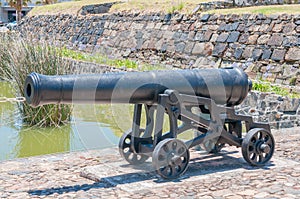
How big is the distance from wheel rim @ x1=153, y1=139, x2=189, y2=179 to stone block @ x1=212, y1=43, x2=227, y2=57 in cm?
967

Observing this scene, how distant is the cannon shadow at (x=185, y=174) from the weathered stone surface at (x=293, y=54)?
637cm

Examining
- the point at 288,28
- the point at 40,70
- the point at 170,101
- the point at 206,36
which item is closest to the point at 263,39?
the point at 288,28

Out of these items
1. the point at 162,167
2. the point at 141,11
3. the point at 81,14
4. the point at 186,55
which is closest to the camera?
the point at 162,167

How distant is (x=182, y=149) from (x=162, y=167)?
282 mm

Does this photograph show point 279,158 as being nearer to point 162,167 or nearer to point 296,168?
point 296,168

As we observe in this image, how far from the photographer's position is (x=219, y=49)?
15.4 meters

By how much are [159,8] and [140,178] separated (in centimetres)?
1482

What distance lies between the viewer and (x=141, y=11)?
21125 millimetres

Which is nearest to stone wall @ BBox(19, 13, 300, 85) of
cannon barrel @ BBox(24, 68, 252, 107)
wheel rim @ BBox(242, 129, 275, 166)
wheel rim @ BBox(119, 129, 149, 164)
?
wheel rim @ BBox(119, 129, 149, 164)

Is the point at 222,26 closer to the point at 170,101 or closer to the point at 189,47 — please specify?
the point at 189,47

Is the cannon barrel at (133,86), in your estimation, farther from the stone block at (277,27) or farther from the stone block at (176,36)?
the stone block at (176,36)

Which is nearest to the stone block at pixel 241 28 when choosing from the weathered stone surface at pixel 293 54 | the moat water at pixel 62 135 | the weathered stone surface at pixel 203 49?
the weathered stone surface at pixel 203 49

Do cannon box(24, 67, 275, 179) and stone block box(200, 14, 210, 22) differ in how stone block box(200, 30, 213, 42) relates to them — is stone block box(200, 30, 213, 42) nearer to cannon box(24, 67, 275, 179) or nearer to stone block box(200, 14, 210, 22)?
stone block box(200, 14, 210, 22)

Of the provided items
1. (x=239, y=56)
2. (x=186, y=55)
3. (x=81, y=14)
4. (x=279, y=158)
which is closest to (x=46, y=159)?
(x=279, y=158)
